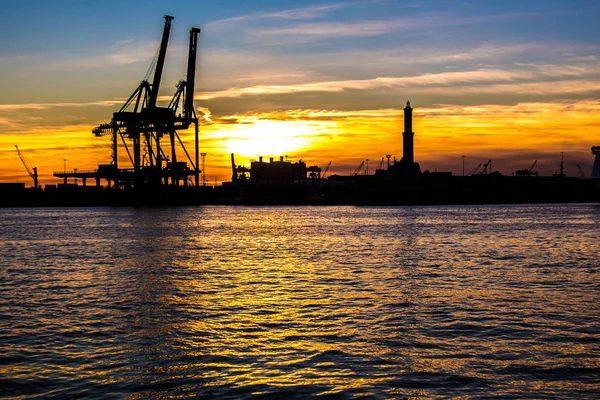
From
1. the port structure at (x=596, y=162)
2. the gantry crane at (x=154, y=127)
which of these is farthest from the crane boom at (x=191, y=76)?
the port structure at (x=596, y=162)

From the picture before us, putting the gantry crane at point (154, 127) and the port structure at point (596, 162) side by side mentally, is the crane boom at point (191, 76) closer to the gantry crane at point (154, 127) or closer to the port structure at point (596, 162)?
the gantry crane at point (154, 127)

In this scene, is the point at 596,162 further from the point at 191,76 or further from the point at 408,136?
the point at 191,76

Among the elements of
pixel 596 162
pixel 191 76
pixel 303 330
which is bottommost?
pixel 303 330

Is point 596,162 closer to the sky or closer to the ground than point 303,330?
closer to the sky

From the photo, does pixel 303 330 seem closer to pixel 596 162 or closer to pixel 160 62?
pixel 160 62

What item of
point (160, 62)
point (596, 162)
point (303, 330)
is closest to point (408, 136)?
point (596, 162)

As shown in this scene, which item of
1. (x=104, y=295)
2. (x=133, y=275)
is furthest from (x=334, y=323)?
(x=133, y=275)

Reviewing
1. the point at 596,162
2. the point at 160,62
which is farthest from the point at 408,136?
the point at 160,62

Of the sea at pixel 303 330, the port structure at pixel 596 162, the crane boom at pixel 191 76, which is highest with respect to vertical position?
the crane boom at pixel 191 76

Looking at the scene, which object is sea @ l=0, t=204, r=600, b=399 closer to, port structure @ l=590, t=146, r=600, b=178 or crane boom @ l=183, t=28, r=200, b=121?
crane boom @ l=183, t=28, r=200, b=121

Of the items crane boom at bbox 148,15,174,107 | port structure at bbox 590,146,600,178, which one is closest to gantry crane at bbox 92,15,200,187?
crane boom at bbox 148,15,174,107

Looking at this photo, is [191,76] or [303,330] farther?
[191,76]

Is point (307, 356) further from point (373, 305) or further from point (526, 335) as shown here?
point (373, 305)

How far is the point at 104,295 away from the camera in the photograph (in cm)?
2184
